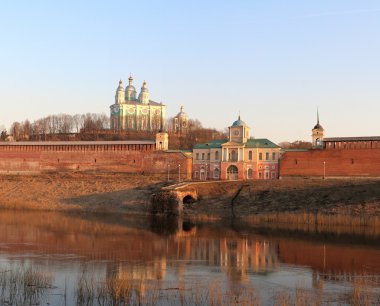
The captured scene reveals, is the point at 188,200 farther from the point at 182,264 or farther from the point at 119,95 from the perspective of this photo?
the point at 119,95

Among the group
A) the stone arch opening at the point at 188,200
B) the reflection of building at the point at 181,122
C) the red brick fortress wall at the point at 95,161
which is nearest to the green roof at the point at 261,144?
the red brick fortress wall at the point at 95,161

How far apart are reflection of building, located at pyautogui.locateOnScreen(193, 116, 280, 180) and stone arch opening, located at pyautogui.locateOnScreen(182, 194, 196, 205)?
22.5ft

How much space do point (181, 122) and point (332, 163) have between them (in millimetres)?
39280

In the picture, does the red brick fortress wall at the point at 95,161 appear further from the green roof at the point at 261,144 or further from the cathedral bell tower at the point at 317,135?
the cathedral bell tower at the point at 317,135

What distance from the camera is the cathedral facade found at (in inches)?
2931

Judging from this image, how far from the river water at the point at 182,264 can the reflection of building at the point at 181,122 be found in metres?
44.4

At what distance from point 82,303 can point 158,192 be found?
21.4 m

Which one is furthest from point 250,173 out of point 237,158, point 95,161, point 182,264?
point 182,264

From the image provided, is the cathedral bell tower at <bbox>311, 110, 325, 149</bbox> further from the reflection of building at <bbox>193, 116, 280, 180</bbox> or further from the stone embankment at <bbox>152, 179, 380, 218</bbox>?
the stone embankment at <bbox>152, 179, 380, 218</bbox>

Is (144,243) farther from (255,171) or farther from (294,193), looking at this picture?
(255,171)

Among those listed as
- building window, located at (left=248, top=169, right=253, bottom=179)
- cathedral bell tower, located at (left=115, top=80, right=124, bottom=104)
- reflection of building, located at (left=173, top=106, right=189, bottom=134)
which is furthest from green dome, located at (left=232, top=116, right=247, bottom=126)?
cathedral bell tower, located at (left=115, top=80, right=124, bottom=104)

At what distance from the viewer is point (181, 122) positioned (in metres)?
74.7

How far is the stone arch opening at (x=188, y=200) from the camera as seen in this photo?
109ft

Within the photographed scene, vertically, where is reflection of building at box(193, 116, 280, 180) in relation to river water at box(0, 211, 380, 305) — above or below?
above
